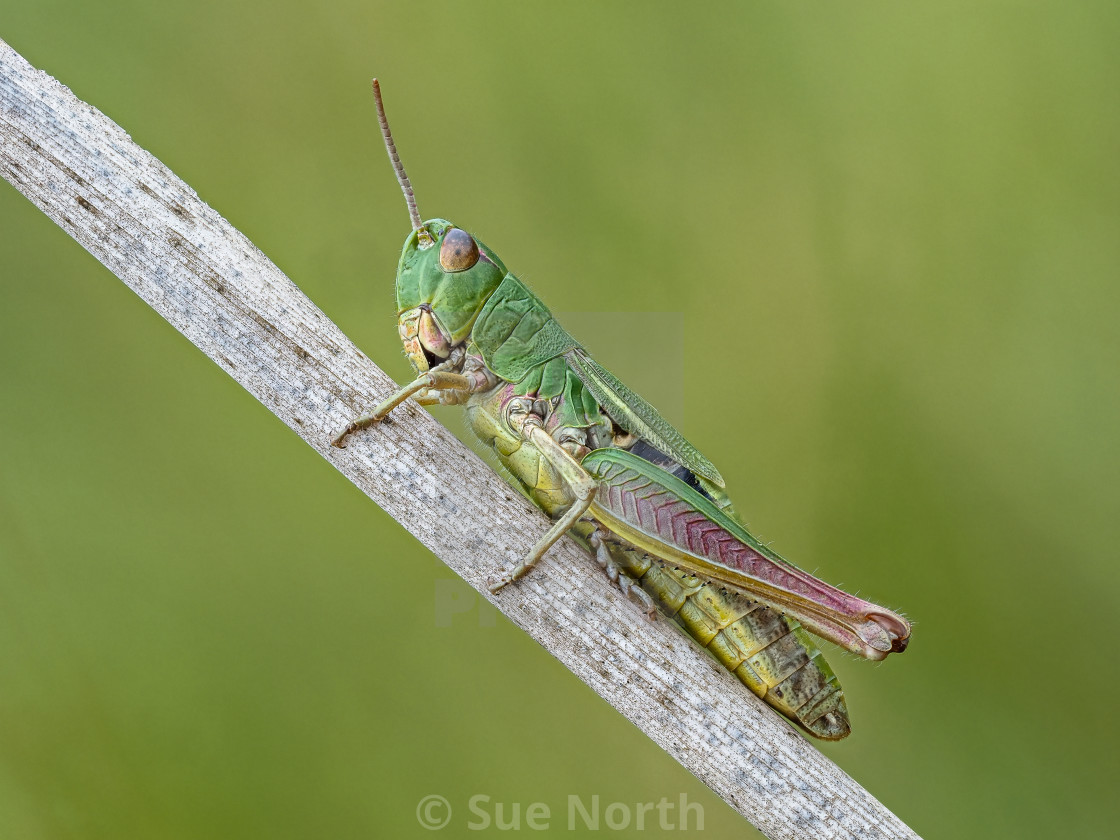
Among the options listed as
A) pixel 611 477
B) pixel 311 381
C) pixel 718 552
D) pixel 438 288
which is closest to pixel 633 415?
pixel 611 477

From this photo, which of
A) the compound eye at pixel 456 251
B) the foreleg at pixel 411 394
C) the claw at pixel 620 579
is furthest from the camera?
the compound eye at pixel 456 251

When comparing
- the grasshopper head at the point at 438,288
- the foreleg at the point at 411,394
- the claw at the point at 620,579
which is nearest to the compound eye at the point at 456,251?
the grasshopper head at the point at 438,288

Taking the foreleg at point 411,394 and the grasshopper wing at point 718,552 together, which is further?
the grasshopper wing at point 718,552

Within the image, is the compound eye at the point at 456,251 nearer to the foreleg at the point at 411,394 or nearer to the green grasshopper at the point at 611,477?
the green grasshopper at the point at 611,477

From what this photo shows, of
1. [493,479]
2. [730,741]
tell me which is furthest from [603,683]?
[493,479]

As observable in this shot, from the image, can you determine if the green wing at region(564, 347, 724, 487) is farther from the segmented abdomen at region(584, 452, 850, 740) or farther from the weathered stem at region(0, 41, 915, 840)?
the weathered stem at region(0, 41, 915, 840)

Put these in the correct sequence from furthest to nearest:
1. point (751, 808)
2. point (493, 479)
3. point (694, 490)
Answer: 1. point (694, 490)
2. point (493, 479)
3. point (751, 808)

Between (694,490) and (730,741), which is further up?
(694,490)

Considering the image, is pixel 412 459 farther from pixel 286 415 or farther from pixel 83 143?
pixel 83 143
